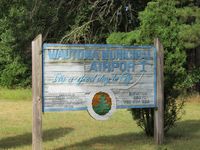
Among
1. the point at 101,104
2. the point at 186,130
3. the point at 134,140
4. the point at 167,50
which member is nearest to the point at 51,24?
the point at 186,130

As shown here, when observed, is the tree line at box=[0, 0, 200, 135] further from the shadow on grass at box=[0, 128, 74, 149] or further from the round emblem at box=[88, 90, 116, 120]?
the round emblem at box=[88, 90, 116, 120]

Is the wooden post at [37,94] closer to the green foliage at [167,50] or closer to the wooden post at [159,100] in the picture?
the wooden post at [159,100]

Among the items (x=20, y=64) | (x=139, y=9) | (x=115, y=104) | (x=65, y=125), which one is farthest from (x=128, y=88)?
(x=20, y=64)

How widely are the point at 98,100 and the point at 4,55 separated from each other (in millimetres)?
23766

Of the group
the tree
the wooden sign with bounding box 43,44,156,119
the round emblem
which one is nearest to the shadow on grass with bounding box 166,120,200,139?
the wooden sign with bounding box 43,44,156,119

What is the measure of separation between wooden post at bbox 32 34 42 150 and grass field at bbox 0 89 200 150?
3.51 feet

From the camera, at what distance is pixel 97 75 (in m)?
9.60

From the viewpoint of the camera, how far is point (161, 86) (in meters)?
10.3

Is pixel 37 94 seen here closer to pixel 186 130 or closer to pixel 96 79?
pixel 96 79

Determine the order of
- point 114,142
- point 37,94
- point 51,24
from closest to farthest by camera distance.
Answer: point 37,94, point 114,142, point 51,24

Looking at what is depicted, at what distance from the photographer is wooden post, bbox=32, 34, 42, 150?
8875 mm

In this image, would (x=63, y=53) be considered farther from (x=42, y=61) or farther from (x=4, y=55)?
(x=4, y=55)

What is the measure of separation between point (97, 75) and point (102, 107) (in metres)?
0.63

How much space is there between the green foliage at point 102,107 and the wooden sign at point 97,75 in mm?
77
